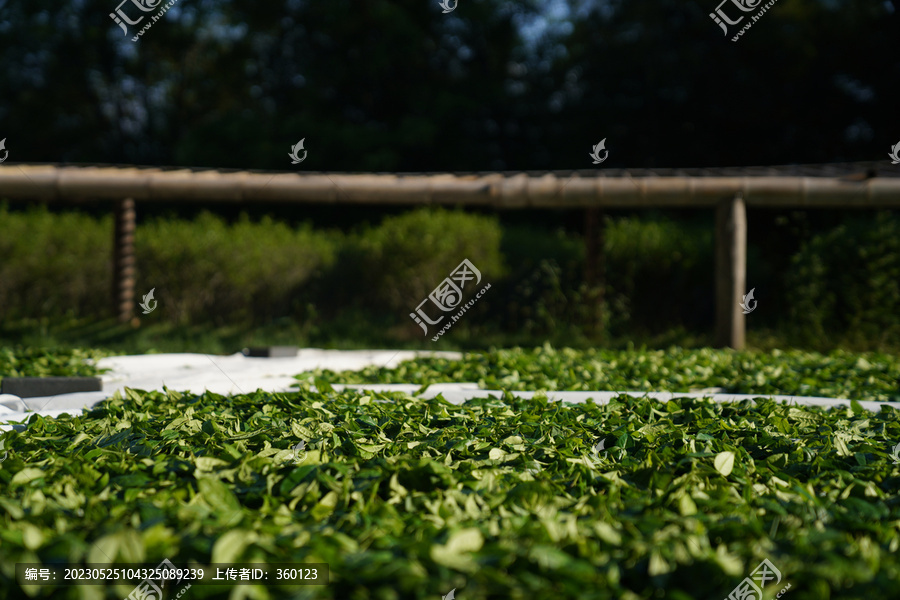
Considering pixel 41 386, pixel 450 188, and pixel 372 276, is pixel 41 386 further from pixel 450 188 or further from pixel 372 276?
pixel 372 276

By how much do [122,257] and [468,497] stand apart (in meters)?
6.61

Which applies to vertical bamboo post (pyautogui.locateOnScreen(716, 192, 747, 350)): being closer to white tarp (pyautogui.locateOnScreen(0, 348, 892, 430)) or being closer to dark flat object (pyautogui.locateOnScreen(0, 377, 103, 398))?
white tarp (pyautogui.locateOnScreen(0, 348, 892, 430))

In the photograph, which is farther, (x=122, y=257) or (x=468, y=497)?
(x=122, y=257)

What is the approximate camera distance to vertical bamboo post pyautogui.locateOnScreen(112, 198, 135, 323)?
7.24 metres

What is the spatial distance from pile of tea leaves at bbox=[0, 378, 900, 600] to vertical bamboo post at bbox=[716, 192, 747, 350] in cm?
331

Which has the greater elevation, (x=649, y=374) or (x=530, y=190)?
(x=530, y=190)

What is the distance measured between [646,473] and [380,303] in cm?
626

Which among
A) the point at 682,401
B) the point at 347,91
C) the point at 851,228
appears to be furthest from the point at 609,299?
the point at 347,91

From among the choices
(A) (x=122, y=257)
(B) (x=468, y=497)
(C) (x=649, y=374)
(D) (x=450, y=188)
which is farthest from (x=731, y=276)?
(A) (x=122, y=257)

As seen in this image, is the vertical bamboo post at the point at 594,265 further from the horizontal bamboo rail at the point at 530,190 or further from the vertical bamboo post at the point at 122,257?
the vertical bamboo post at the point at 122,257

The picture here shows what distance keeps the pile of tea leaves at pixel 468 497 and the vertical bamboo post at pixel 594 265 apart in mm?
4201

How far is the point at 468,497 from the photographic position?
6.27 feet

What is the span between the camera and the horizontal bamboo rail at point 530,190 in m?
6.43

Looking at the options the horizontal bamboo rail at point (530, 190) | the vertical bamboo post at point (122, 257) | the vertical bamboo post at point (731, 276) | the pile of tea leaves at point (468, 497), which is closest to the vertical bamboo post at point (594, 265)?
the horizontal bamboo rail at point (530, 190)
